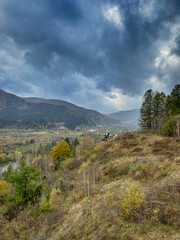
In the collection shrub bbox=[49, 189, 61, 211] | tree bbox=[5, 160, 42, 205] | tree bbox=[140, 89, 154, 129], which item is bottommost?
shrub bbox=[49, 189, 61, 211]

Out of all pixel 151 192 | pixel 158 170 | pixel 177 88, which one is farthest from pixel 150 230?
pixel 177 88

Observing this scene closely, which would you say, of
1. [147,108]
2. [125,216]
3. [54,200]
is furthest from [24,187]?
[147,108]

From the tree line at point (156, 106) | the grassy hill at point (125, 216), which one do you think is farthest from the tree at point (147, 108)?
the grassy hill at point (125, 216)

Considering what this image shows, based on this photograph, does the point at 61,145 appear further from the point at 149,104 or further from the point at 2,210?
the point at 149,104

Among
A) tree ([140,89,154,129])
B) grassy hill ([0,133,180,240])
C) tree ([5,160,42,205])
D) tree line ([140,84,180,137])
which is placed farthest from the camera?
tree ([140,89,154,129])

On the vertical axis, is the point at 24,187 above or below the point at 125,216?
below

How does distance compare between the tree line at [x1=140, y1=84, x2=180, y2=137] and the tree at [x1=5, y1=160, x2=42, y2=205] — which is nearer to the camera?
the tree at [x1=5, y1=160, x2=42, y2=205]

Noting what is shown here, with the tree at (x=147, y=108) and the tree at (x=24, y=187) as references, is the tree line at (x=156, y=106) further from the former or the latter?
the tree at (x=24, y=187)

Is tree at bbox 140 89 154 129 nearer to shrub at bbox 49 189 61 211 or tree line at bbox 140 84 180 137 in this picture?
Answer: tree line at bbox 140 84 180 137

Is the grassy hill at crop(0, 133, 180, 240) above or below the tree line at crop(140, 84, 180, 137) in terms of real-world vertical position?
below

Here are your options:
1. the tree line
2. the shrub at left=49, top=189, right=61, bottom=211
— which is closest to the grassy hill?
the shrub at left=49, top=189, right=61, bottom=211

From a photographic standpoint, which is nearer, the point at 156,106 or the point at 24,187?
the point at 24,187

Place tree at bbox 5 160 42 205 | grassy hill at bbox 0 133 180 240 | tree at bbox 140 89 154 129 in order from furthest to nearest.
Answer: tree at bbox 140 89 154 129, tree at bbox 5 160 42 205, grassy hill at bbox 0 133 180 240

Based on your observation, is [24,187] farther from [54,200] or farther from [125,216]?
[125,216]
